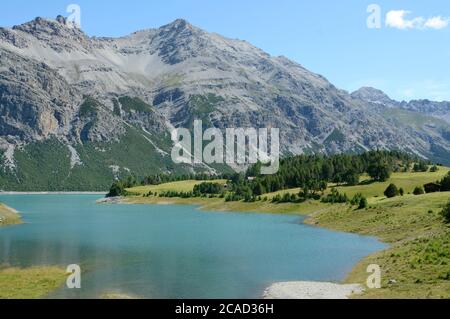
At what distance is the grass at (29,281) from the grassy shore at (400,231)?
103ft

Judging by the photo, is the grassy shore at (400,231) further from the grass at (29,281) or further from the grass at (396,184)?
the grass at (29,281)

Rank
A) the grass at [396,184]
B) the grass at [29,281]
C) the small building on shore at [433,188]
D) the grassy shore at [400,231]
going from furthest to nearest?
the grass at [396,184], the small building on shore at [433,188], the grass at [29,281], the grassy shore at [400,231]

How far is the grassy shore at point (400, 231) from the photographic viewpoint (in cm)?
4544

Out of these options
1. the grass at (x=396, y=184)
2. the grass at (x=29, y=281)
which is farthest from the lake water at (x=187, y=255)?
the grass at (x=396, y=184)

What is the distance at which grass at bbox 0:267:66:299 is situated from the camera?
49.3 meters

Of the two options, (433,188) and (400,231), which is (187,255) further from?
(433,188)

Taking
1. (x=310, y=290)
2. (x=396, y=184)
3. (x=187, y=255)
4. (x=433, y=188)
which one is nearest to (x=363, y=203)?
(x=433, y=188)

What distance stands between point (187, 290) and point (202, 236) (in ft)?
167

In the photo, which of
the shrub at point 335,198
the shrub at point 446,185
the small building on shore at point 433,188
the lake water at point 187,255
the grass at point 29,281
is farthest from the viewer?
the shrub at point 335,198
